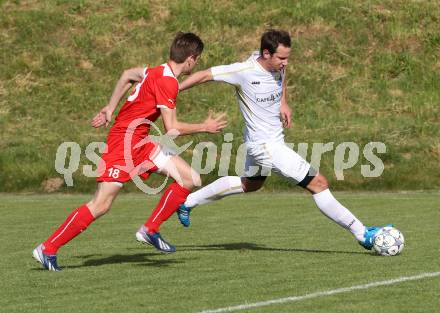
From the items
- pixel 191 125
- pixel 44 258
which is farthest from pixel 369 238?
pixel 44 258

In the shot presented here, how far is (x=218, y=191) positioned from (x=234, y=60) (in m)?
13.9

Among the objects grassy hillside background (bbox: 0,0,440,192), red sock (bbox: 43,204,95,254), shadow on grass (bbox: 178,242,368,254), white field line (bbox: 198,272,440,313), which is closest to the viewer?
white field line (bbox: 198,272,440,313)

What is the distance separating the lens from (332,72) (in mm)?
25328

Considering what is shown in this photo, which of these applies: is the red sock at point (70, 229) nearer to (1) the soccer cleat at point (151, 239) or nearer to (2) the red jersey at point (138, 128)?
(2) the red jersey at point (138, 128)

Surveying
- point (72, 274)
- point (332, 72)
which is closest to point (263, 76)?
point (72, 274)

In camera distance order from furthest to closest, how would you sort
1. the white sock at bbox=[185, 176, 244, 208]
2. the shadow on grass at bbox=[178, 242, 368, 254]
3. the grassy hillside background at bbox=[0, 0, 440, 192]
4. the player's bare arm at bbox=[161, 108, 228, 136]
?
the grassy hillside background at bbox=[0, 0, 440, 192], the white sock at bbox=[185, 176, 244, 208], the shadow on grass at bbox=[178, 242, 368, 254], the player's bare arm at bbox=[161, 108, 228, 136]

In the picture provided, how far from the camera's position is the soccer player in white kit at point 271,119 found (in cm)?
1119

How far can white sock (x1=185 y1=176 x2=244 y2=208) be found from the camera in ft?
39.9

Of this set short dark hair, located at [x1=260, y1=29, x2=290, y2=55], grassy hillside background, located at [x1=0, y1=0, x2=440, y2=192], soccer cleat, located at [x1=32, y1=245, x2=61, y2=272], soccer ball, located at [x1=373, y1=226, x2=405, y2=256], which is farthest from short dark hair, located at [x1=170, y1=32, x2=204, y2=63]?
grassy hillside background, located at [x1=0, y1=0, x2=440, y2=192]

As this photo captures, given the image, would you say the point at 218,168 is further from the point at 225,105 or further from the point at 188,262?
the point at 188,262

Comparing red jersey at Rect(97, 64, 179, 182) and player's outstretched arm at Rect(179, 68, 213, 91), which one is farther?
player's outstretched arm at Rect(179, 68, 213, 91)

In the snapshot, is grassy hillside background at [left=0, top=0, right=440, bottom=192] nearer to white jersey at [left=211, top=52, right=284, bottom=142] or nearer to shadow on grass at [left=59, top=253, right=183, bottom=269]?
white jersey at [left=211, top=52, right=284, bottom=142]

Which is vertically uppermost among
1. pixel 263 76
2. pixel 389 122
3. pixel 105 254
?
pixel 263 76

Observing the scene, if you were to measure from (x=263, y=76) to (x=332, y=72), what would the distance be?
553 inches
